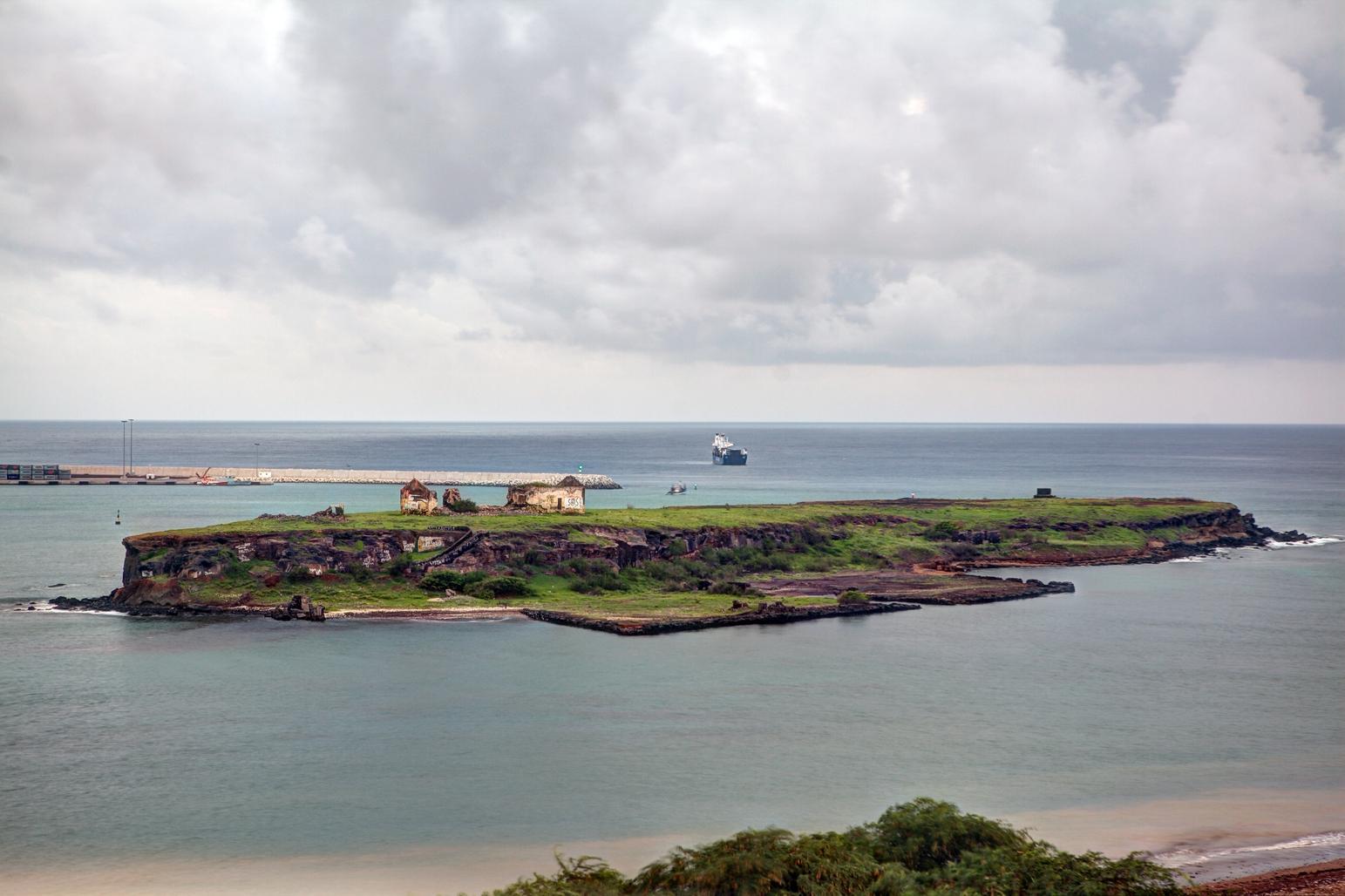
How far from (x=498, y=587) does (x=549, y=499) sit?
21.5m

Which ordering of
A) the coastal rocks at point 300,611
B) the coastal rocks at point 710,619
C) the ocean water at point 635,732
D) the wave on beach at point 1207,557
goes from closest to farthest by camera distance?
the ocean water at point 635,732 → the coastal rocks at point 710,619 → the coastal rocks at point 300,611 → the wave on beach at point 1207,557

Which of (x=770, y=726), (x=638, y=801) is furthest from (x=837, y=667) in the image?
(x=638, y=801)

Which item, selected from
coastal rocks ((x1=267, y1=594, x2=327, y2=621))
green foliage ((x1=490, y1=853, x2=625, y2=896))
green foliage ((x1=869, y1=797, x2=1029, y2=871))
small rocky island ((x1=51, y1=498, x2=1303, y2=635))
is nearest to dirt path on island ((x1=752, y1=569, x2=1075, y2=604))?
small rocky island ((x1=51, y1=498, x2=1303, y2=635))

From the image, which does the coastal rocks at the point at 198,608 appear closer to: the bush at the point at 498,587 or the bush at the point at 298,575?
the bush at the point at 298,575

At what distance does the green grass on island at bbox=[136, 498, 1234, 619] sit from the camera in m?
74.9

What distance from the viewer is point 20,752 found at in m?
42.0

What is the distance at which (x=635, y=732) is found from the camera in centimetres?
4500

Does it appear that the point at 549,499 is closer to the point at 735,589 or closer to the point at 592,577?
the point at 592,577

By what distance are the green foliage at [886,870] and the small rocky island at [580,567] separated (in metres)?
40.8

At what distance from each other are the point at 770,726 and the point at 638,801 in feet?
34.7

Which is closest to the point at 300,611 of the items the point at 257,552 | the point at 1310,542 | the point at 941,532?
the point at 257,552

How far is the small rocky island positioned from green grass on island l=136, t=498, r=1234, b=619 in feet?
0.50

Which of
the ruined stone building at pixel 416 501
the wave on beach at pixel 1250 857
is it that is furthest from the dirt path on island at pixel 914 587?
the wave on beach at pixel 1250 857

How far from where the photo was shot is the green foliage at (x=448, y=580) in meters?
76.9
